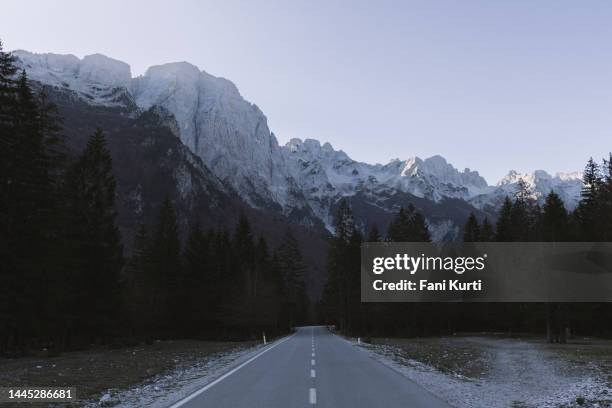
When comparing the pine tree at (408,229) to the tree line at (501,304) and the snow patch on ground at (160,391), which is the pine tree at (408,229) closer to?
the tree line at (501,304)

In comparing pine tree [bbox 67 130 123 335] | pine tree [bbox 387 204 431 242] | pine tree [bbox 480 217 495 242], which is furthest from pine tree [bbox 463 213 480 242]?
pine tree [bbox 67 130 123 335]

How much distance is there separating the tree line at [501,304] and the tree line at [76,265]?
Answer: 15105mm

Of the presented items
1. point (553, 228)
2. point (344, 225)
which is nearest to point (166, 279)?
point (344, 225)

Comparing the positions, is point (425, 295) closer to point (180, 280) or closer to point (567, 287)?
point (567, 287)

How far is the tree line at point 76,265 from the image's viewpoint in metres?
28.2

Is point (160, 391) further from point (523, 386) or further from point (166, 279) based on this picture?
point (166, 279)

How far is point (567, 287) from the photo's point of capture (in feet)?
160

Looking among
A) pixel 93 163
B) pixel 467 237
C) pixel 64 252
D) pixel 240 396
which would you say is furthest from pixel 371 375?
pixel 467 237

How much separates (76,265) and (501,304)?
5712 centimetres

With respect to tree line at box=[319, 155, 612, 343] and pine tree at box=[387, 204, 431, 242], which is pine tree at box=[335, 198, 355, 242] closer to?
tree line at box=[319, 155, 612, 343]

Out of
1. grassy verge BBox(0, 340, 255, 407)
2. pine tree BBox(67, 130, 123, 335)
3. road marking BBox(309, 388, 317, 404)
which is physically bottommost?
grassy verge BBox(0, 340, 255, 407)

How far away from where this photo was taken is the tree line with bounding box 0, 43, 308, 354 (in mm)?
28172

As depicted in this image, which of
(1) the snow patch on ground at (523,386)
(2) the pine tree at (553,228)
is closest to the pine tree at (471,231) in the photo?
(2) the pine tree at (553,228)

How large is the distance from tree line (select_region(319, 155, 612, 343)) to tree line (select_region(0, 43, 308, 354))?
15.1 meters
